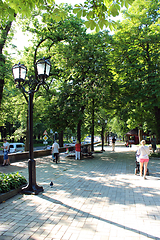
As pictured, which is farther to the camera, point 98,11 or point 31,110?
point 31,110

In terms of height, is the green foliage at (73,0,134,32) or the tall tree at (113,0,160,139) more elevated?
the tall tree at (113,0,160,139)

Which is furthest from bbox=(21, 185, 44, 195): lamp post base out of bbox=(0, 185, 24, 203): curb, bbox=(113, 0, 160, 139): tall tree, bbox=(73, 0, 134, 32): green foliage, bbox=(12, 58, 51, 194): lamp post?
bbox=(113, 0, 160, 139): tall tree

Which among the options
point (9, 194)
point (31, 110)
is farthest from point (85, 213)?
point (31, 110)

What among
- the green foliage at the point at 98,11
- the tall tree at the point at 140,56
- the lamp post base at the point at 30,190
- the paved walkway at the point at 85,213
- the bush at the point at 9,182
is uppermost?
the tall tree at the point at 140,56

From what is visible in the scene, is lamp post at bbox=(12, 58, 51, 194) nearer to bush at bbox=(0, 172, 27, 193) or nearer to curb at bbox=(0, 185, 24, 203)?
curb at bbox=(0, 185, 24, 203)

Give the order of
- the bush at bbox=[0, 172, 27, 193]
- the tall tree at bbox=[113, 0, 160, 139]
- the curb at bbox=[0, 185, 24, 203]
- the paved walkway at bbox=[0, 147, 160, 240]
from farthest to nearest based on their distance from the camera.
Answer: the tall tree at bbox=[113, 0, 160, 139], the bush at bbox=[0, 172, 27, 193], the curb at bbox=[0, 185, 24, 203], the paved walkway at bbox=[0, 147, 160, 240]

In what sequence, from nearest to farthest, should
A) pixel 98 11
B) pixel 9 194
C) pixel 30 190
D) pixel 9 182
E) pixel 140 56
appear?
pixel 98 11, pixel 9 194, pixel 9 182, pixel 30 190, pixel 140 56

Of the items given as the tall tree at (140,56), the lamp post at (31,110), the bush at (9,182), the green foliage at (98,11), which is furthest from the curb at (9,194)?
the tall tree at (140,56)

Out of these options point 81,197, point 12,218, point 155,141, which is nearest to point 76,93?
point 155,141

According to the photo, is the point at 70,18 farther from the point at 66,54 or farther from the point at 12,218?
the point at 12,218

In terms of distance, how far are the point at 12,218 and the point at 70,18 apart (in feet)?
62.6

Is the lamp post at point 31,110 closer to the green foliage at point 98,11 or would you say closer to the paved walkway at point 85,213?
the paved walkway at point 85,213

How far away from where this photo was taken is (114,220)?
4.63m

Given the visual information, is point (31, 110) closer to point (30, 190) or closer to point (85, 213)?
point (30, 190)
